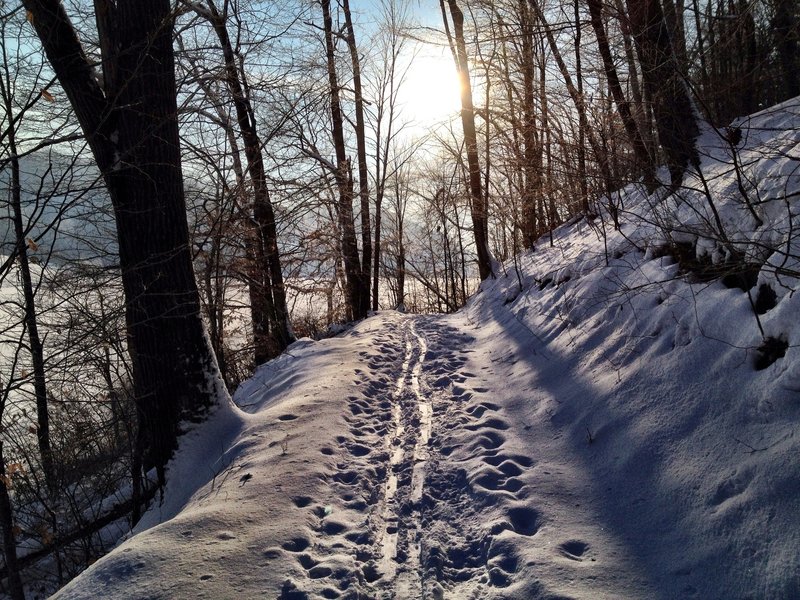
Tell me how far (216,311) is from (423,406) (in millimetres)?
5364

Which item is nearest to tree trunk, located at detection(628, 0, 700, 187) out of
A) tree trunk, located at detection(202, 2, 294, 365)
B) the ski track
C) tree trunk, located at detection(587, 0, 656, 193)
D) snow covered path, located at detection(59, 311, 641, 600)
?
tree trunk, located at detection(587, 0, 656, 193)

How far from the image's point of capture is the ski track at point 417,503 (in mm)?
2701

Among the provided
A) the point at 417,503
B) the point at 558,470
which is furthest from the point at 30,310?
the point at 558,470

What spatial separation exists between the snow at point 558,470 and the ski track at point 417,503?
0.05 ft

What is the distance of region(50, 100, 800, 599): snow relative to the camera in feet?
8.16

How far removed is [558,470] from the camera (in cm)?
359

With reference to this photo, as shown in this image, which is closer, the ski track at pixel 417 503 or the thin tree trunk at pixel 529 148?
the ski track at pixel 417 503

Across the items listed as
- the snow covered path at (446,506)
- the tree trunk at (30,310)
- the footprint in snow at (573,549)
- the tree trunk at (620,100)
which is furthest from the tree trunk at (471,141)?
the footprint in snow at (573,549)

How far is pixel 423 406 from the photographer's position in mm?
5332

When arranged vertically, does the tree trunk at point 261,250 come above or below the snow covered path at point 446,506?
above

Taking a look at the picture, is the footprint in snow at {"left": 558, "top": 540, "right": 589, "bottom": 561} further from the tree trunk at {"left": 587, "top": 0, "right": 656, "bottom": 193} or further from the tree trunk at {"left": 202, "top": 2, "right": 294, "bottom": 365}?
the tree trunk at {"left": 202, "top": 2, "right": 294, "bottom": 365}

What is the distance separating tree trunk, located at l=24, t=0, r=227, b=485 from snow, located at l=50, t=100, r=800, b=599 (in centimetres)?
45

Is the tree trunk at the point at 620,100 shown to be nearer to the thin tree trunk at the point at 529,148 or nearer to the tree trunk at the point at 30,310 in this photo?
the thin tree trunk at the point at 529,148

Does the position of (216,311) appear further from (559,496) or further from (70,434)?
(559,496)
